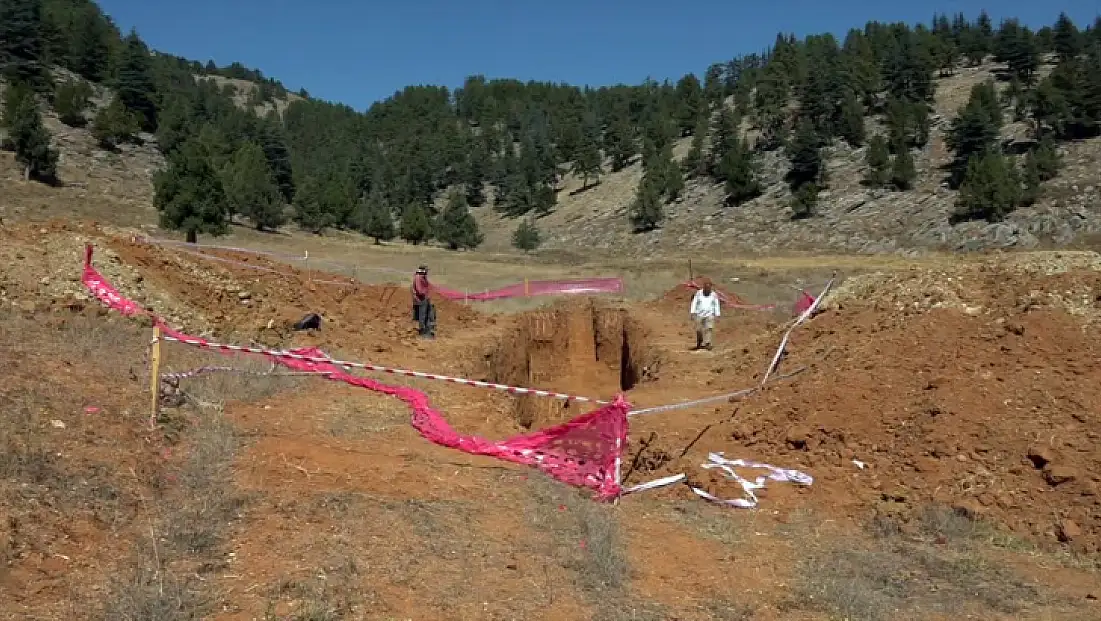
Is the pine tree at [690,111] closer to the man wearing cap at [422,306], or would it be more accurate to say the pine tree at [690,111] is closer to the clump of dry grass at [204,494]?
the man wearing cap at [422,306]

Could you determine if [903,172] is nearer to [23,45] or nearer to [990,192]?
[990,192]

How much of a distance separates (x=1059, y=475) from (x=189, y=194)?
95.2 feet

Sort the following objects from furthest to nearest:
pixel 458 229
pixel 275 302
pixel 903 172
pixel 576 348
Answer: pixel 458 229 < pixel 903 172 < pixel 576 348 < pixel 275 302

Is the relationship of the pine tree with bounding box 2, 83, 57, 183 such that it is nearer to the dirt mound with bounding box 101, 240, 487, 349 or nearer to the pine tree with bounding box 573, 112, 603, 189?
the dirt mound with bounding box 101, 240, 487, 349

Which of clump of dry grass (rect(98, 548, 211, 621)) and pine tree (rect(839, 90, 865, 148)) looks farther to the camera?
pine tree (rect(839, 90, 865, 148))

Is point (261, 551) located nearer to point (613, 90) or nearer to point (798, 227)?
point (798, 227)

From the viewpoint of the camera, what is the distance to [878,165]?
54.4m

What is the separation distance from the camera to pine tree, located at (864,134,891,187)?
54.1 m

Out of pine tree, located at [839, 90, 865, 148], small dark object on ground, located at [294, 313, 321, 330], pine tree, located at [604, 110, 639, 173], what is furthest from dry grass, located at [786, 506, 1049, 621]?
pine tree, located at [604, 110, 639, 173]

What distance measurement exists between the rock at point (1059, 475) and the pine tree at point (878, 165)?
51681 millimetres

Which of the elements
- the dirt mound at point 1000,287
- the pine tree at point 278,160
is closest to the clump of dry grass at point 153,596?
the dirt mound at point 1000,287

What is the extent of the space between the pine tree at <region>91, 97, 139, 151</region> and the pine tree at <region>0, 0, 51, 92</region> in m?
11.1

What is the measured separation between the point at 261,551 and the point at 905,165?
55.0 m

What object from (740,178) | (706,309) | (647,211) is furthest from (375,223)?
(706,309)
